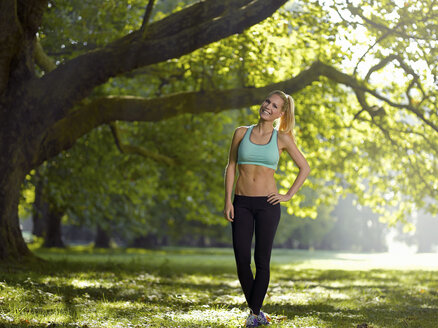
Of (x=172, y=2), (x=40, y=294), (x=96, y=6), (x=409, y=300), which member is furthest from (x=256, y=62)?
(x=172, y=2)

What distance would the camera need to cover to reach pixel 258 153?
6.34m

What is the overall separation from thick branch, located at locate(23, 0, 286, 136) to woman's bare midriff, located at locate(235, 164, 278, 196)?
19.4 feet

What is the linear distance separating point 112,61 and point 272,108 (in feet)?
22.5

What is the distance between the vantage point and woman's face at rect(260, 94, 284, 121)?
21.4 ft

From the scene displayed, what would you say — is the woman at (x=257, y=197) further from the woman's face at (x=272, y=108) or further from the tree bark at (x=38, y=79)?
the tree bark at (x=38, y=79)

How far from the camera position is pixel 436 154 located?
17.6m

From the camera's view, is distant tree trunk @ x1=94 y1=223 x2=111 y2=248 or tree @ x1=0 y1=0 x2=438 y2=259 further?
distant tree trunk @ x1=94 y1=223 x2=111 y2=248

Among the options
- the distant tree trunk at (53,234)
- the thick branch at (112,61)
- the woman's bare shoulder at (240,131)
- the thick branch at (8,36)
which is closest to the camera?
the woman's bare shoulder at (240,131)

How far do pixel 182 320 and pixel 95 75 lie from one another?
7280 mm

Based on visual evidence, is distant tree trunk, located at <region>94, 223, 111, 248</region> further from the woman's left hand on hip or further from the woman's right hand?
→ the woman's left hand on hip

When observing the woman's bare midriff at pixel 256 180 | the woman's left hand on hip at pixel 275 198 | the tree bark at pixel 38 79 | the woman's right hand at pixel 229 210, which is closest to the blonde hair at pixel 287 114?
the woman's bare midriff at pixel 256 180

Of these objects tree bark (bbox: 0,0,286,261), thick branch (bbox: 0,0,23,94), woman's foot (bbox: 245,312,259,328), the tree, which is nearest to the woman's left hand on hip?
woman's foot (bbox: 245,312,259,328)

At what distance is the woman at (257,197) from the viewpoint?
631 centimetres

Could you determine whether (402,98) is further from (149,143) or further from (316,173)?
(149,143)
